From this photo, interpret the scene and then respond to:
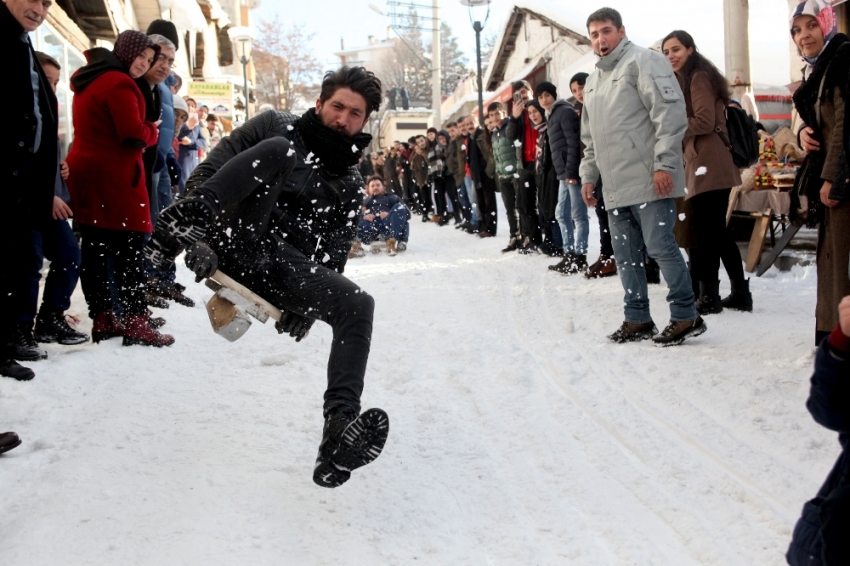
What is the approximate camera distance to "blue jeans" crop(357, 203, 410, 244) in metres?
12.4

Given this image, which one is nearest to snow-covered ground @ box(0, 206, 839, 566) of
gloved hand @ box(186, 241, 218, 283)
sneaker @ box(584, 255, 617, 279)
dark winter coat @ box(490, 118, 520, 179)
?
gloved hand @ box(186, 241, 218, 283)

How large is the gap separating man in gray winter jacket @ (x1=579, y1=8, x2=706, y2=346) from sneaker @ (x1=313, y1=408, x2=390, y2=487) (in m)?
3.06

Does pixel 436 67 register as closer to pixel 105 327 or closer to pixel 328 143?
pixel 105 327

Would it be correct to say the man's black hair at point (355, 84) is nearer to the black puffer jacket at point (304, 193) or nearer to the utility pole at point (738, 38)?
the black puffer jacket at point (304, 193)

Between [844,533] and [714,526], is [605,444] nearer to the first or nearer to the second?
[714,526]

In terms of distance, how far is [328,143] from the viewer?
3.40 m

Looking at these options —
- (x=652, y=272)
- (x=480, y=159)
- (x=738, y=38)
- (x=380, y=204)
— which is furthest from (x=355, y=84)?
(x=738, y=38)

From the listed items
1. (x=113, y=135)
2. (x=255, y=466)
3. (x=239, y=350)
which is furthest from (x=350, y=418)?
(x=113, y=135)

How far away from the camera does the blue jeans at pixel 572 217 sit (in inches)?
332

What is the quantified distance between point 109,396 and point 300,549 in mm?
2311

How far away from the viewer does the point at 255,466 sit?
3.40 m

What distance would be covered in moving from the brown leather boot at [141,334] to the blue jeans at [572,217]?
473cm

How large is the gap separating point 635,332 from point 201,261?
354cm

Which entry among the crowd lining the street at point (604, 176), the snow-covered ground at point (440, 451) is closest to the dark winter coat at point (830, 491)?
the snow-covered ground at point (440, 451)
